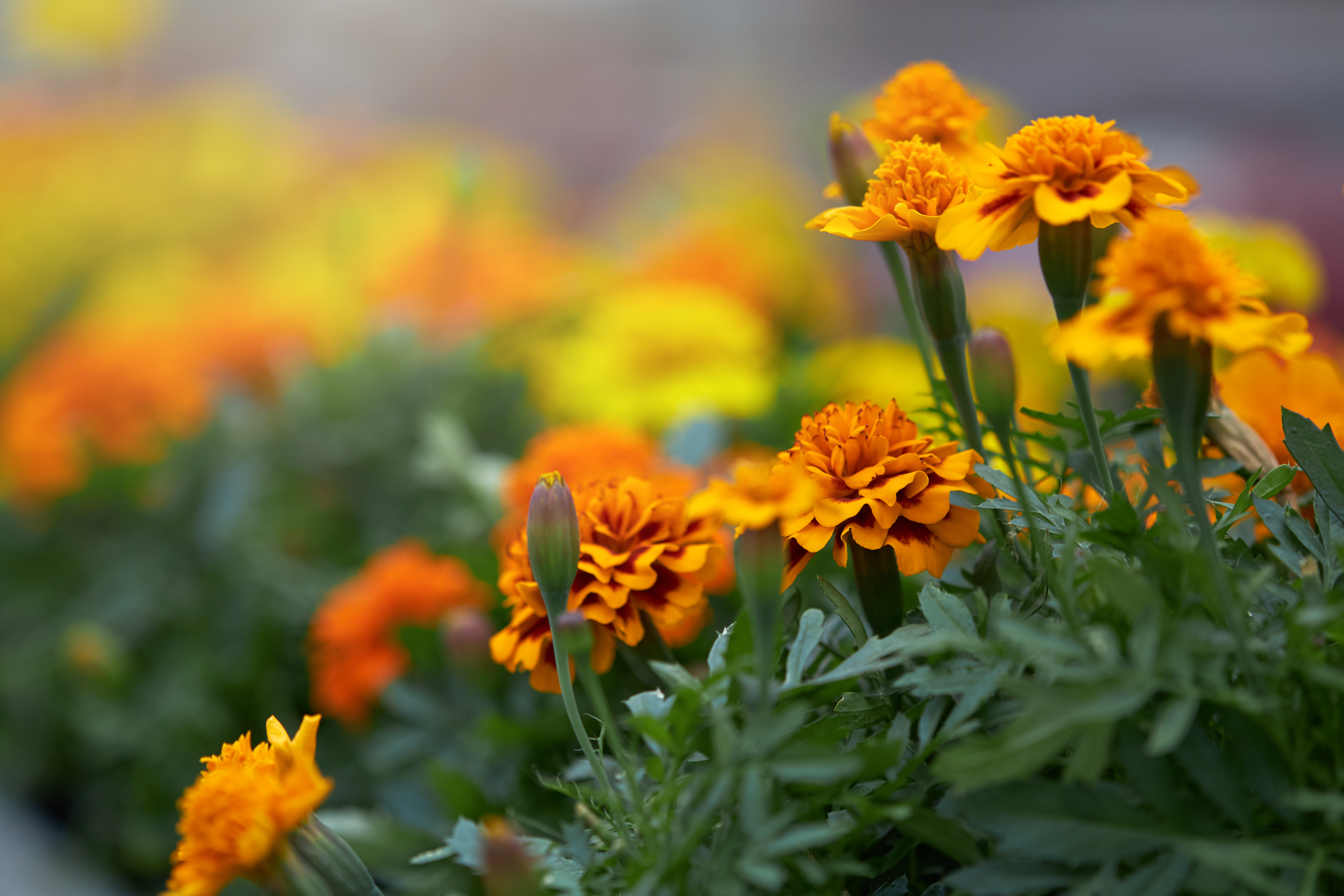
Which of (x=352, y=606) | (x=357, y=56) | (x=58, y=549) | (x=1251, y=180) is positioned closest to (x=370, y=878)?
(x=352, y=606)

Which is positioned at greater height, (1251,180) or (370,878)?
(370,878)

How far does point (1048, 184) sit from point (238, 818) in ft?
0.76

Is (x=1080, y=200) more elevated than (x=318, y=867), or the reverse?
(x=1080, y=200)

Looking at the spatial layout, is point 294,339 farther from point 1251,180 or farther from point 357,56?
point 357,56

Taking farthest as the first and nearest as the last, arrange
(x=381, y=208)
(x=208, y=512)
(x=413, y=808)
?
(x=381, y=208), (x=208, y=512), (x=413, y=808)

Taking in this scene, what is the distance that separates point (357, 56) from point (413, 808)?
232 cm

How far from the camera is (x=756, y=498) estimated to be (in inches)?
7.8

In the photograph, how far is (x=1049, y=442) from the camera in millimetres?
296

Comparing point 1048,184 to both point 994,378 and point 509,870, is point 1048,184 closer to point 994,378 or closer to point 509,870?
point 994,378

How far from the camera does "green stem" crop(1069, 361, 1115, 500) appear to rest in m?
0.24

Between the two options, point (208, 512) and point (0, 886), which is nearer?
point (0, 886)

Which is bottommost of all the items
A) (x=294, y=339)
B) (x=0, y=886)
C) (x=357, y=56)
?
(x=0, y=886)

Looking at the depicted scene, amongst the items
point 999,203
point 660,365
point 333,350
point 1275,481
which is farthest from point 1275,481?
point 333,350

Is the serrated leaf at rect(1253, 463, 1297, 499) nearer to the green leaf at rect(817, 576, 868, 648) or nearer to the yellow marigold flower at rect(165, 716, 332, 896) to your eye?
the green leaf at rect(817, 576, 868, 648)
